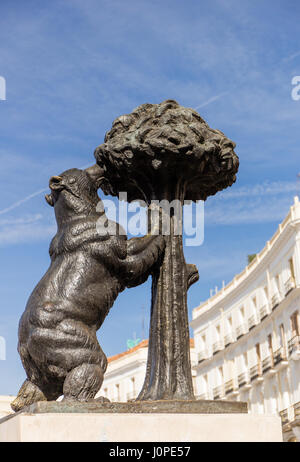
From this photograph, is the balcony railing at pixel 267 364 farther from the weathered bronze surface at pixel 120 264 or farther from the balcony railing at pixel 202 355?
the weathered bronze surface at pixel 120 264

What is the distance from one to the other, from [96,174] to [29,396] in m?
1.70

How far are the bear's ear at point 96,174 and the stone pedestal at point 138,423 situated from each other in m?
1.70

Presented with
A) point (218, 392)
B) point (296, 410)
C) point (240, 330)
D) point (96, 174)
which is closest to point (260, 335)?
point (240, 330)

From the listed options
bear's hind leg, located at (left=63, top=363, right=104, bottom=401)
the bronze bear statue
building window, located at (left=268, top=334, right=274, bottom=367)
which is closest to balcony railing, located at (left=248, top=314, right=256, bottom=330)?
building window, located at (left=268, top=334, right=274, bottom=367)

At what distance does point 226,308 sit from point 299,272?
35.3 ft

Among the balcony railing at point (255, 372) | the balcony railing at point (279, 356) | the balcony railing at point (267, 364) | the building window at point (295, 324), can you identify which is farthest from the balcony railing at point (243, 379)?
the building window at point (295, 324)

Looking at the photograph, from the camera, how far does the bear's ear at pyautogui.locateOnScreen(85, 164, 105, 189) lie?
5.02 metres

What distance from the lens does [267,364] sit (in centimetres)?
3462

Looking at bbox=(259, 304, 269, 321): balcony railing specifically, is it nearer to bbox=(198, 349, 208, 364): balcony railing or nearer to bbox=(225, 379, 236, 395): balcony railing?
bbox=(225, 379, 236, 395): balcony railing

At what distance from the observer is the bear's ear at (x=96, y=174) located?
5.02 m

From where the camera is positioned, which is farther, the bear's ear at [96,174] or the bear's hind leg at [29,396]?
the bear's ear at [96,174]

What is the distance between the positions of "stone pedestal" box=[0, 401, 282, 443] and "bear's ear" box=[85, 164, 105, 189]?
1704 mm

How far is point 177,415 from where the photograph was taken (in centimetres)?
412

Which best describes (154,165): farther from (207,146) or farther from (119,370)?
(119,370)
